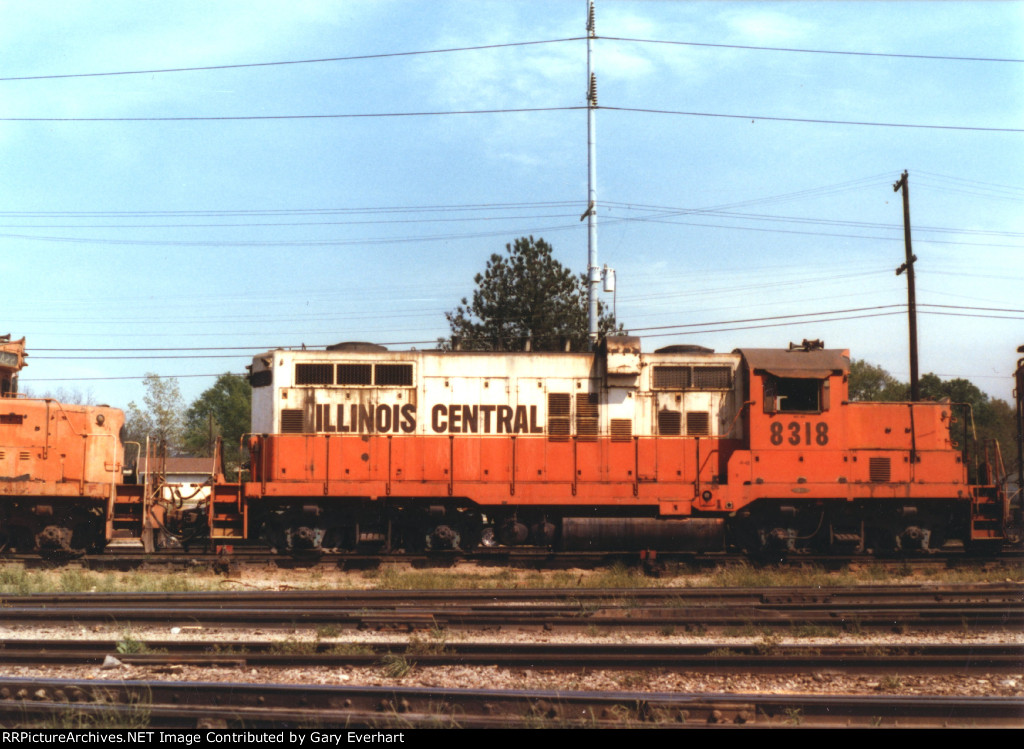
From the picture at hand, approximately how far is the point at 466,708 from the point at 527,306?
30.2m

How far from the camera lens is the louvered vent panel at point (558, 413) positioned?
1622 cm

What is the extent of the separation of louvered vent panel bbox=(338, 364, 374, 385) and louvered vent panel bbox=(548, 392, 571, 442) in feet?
11.4

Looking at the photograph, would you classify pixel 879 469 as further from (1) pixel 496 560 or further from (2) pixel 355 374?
(2) pixel 355 374

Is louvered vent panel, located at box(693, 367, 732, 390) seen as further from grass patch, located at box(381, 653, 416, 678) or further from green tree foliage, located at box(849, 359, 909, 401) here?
green tree foliage, located at box(849, 359, 909, 401)

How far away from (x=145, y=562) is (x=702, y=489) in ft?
34.4

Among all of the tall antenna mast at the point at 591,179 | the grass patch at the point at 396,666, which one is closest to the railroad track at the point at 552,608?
the grass patch at the point at 396,666

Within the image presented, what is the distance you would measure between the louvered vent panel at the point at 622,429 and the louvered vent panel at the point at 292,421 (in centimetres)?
596

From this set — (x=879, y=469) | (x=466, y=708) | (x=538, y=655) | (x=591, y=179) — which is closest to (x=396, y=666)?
(x=538, y=655)

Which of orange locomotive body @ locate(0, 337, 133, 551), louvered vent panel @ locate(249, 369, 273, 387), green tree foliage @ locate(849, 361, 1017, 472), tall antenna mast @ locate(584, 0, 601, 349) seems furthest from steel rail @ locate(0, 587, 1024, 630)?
green tree foliage @ locate(849, 361, 1017, 472)

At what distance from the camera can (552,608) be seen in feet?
35.9

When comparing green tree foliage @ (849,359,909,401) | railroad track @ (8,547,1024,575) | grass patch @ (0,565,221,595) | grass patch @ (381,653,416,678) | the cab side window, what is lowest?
grass patch @ (0,565,221,595)

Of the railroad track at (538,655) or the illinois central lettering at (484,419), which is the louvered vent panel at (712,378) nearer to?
the illinois central lettering at (484,419)

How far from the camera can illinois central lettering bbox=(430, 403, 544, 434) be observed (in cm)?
1616

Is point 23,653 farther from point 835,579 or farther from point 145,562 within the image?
point 835,579
